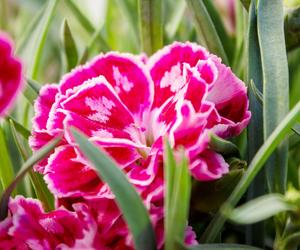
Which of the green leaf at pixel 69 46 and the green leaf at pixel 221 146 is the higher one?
the green leaf at pixel 69 46

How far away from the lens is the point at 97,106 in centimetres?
45

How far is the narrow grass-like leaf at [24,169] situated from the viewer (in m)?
0.38

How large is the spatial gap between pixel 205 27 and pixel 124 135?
0.48ft

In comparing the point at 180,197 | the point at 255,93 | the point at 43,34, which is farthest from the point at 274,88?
the point at 43,34

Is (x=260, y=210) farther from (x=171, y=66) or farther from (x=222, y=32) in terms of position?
(x=222, y=32)

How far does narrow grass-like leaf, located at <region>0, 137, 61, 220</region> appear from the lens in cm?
38

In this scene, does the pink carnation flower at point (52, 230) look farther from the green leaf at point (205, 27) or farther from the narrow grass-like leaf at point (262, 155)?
the green leaf at point (205, 27)

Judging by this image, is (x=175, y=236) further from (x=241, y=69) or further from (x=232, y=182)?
(x=241, y=69)

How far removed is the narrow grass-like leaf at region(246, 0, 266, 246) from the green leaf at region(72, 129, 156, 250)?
126 mm

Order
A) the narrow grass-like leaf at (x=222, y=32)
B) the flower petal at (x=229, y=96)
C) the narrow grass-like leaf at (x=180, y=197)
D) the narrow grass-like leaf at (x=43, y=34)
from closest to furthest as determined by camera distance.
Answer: the narrow grass-like leaf at (x=180, y=197) < the flower petal at (x=229, y=96) < the narrow grass-like leaf at (x=43, y=34) < the narrow grass-like leaf at (x=222, y=32)

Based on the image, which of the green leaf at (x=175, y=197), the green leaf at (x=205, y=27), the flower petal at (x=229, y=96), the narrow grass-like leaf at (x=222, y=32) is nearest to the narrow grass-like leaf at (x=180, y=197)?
the green leaf at (x=175, y=197)

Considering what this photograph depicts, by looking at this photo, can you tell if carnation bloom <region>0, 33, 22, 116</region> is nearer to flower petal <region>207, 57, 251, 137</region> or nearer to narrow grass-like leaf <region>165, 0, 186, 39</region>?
flower petal <region>207, 57, 251, 137</region>

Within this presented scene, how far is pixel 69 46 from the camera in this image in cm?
62

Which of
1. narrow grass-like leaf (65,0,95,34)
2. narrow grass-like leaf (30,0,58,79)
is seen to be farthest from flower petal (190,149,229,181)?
narrow grass-like leaf (65,0,95,34)
